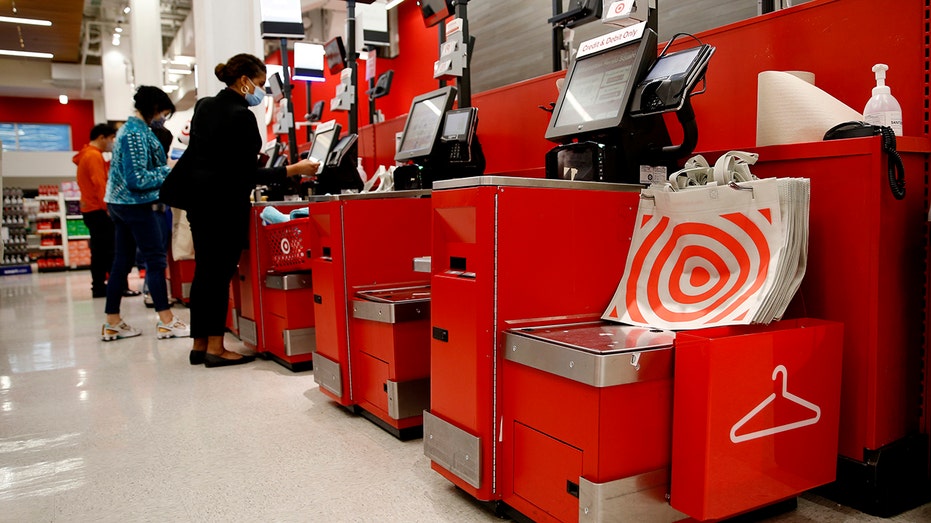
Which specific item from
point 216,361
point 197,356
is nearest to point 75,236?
point 197,356

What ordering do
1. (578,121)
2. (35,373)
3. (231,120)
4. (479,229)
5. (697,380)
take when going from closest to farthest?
(697,380)
(479,229)
(578,121)
(231,120)
(35,373)

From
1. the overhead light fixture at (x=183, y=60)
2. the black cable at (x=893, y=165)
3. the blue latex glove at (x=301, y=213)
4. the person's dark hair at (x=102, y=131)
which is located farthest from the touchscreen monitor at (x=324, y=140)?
the overhead light fixture at (x=183, y=60)

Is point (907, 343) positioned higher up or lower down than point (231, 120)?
lower down

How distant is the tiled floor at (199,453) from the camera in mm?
1737

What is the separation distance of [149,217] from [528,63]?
364 centimetres

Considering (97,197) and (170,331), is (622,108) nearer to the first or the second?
(170,331)

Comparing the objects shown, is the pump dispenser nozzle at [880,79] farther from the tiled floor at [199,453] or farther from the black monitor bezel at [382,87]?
the black monitor bezel at [382,87]

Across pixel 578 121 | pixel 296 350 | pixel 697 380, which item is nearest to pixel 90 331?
pixel 296 350

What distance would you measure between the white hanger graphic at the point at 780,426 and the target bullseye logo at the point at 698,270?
143 mm

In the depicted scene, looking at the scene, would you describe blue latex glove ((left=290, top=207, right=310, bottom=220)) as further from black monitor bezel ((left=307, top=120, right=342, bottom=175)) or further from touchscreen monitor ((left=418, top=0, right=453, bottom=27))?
touchscreen monitor ((left=418, top=0, right=453, bottom=27))

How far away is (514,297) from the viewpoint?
1.60 m

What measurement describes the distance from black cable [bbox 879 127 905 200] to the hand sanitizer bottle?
0.07 metres

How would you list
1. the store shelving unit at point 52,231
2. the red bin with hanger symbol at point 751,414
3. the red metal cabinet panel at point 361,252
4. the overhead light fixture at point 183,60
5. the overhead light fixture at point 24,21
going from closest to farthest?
the red bin with hanger symbol at point 751,414, the red metal cabinet panel at point 361,252, the overhead light fixture at point 24,21, the store shelving unit at point 52,231, the overhead light fixture at point 183,60

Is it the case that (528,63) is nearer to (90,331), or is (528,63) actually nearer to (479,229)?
(90,331)
